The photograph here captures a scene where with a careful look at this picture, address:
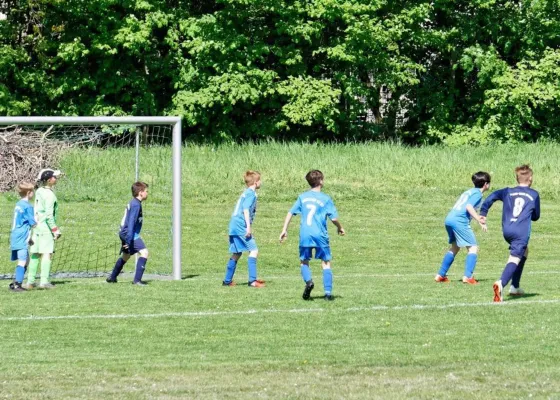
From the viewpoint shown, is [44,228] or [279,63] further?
[279,63]

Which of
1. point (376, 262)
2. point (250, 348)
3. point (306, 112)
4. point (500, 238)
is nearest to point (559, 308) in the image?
point (250, 348)

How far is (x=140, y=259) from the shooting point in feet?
56.2

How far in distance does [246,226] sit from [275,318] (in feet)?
11.6

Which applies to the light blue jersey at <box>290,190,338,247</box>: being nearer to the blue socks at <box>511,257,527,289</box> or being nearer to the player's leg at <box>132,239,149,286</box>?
the blue socks at <box>511,257,527,289</box>

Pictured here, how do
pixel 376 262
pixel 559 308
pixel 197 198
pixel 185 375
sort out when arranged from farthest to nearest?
1. pixel 197 198
2. pixel 376 262
3. pixel 559 308
4. pixel 185 375

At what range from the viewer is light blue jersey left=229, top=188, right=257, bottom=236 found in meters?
16.6

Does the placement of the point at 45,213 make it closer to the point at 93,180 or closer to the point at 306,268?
the point at 306,268

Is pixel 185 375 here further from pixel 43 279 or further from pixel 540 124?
pixel 540 124

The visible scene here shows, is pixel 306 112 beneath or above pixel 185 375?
above

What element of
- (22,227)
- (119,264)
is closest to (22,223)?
(22,227)

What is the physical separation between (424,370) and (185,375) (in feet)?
5.90

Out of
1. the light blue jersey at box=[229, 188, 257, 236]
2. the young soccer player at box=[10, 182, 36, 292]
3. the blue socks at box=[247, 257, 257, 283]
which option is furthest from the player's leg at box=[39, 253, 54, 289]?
the blue socks at box=[247, 257, 257, 283]

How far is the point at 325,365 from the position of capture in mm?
10406

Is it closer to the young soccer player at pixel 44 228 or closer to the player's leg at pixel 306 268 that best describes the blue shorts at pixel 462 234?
the player's leg at pixel 306 268
